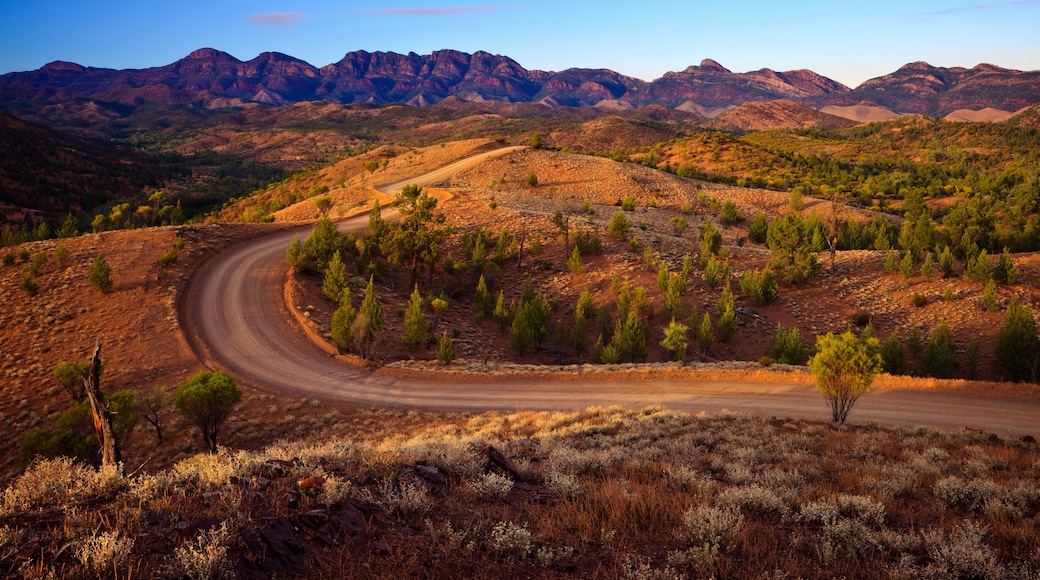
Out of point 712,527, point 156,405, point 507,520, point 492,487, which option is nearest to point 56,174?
point 156,405

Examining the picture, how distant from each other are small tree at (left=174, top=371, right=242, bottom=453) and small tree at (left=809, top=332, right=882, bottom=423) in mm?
18840

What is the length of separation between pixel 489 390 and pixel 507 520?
15135 mm

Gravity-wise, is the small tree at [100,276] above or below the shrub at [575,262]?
below

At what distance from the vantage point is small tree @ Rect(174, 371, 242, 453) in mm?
15945

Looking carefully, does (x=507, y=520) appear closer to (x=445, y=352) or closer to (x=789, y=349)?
(x=445, y=352)

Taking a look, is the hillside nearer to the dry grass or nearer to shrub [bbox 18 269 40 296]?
the dry grass

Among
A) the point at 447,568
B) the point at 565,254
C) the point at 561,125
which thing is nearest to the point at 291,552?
the point at 447,568

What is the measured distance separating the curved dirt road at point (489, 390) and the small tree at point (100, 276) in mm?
3602

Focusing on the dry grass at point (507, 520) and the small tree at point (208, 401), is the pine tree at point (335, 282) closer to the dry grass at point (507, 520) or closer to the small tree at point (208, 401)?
the small tree at point (208, 401)

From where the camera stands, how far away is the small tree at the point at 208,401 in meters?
15.9

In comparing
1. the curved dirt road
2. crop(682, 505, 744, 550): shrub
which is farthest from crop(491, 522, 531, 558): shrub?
the curved dirt road

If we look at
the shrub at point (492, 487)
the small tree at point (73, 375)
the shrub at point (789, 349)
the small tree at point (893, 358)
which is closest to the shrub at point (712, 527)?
the shrub at point (492, 487)

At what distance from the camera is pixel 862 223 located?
57.2 m

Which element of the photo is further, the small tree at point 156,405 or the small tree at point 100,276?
the small tree at point 100,276
